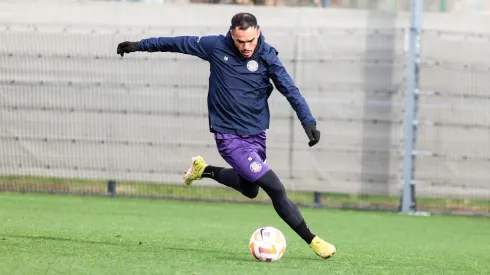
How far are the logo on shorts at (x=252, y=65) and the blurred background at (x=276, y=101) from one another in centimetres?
713

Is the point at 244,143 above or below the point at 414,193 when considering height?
above

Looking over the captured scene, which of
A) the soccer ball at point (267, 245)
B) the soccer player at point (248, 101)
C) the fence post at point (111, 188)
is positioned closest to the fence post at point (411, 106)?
the fence post at point (111, 188)

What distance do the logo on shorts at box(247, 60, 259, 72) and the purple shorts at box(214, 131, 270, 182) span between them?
578mm

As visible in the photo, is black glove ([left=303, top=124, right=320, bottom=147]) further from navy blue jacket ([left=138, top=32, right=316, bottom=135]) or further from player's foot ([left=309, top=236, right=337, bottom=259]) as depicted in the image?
player's foot ([left=309, top=236, right=337, bottom=259])

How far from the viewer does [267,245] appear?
9.38m

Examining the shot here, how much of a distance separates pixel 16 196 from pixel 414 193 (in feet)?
19.1

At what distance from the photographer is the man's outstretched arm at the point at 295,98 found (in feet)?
31.4

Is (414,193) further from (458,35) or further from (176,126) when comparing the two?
(176,126)

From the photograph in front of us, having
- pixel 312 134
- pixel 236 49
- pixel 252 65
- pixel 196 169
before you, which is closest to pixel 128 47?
pixel 236 49

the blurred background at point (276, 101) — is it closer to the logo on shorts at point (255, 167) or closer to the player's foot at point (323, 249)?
the logo on shorts at point (255, 167)

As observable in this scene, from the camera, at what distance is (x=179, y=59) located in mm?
17547

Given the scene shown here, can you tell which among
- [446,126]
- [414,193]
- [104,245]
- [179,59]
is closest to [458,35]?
[446,126]

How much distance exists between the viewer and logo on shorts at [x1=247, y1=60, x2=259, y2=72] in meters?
9.94

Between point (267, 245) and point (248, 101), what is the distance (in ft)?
4.35
